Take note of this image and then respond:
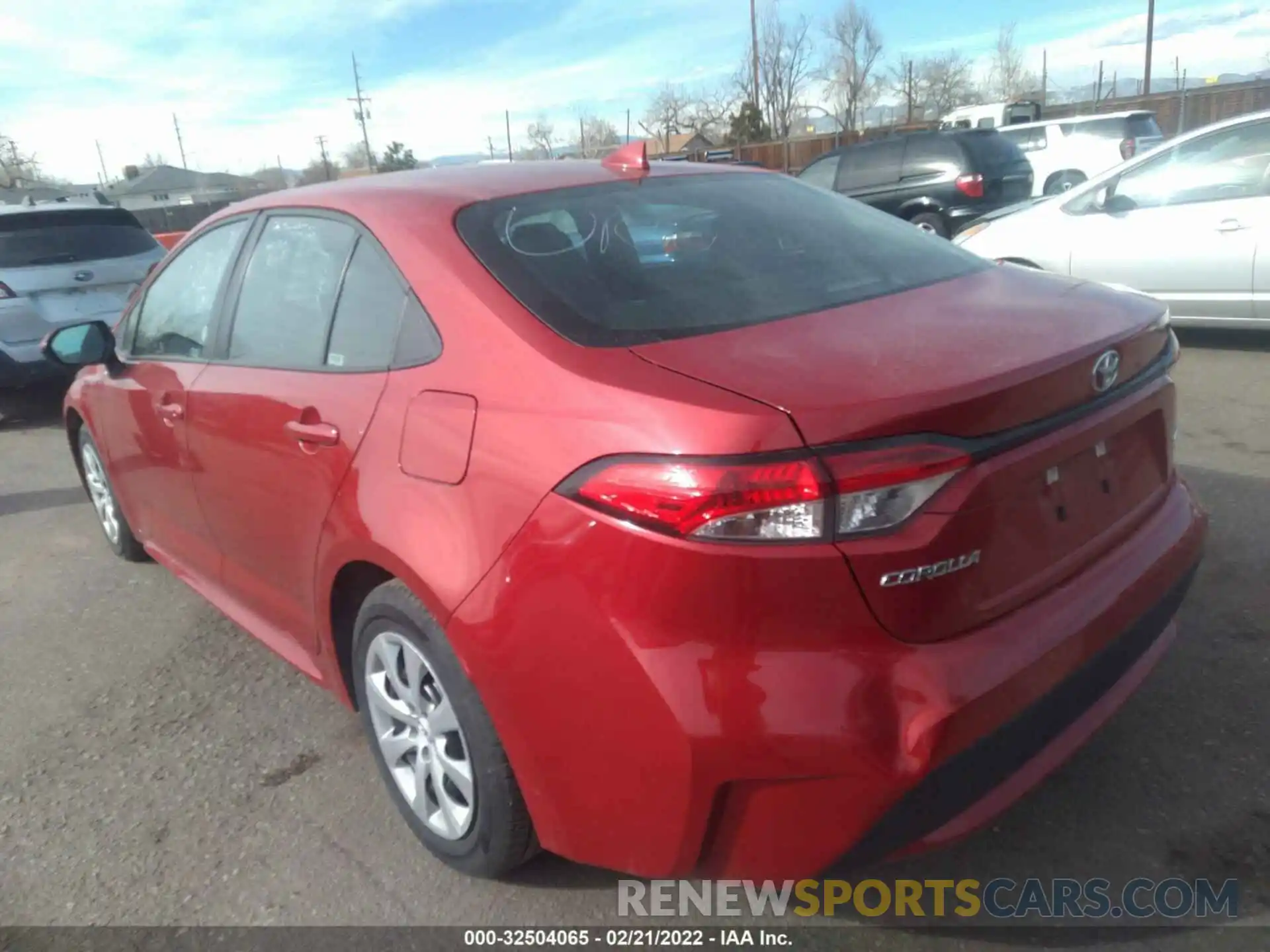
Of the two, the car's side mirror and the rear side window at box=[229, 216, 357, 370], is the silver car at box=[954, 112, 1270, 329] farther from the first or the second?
the car's side mirror

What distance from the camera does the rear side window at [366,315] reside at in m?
2.44

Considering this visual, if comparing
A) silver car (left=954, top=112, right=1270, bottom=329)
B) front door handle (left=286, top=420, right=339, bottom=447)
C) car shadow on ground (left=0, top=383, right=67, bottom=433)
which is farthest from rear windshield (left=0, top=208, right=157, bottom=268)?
silver car (left=954, top=112, right=1270, bottom=329)

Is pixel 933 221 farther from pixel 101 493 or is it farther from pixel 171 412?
pixel 171 412

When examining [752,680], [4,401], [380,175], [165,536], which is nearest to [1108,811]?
[752,680]

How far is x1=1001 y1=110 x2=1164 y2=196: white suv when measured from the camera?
15.3 meters

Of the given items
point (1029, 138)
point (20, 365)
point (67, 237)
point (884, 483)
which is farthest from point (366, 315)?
point (1029, 138)

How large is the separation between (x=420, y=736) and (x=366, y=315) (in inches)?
41.0

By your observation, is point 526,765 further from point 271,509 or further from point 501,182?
point 501,182

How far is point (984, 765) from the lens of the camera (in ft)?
6.17

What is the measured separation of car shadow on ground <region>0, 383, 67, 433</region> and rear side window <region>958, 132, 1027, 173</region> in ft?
32.2

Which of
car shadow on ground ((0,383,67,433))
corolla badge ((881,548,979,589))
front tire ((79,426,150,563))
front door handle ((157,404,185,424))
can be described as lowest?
car shadow on ground ((0,383,67,433))

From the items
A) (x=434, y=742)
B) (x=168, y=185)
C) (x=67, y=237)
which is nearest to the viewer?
(x=434, y=742)

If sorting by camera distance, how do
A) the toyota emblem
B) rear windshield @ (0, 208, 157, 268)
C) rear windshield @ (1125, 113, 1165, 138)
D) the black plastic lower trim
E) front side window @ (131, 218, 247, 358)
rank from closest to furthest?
1. the black plastic lower trim
2. the toyota emblem
3. front side window @ (131, 218, 247, 358)
4. rear windshield @ (0, 208, 157, 268)
5. rear windshield @ (1125, 113, 1165, 138)

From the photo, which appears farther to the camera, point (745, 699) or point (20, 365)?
point (20, 365)
